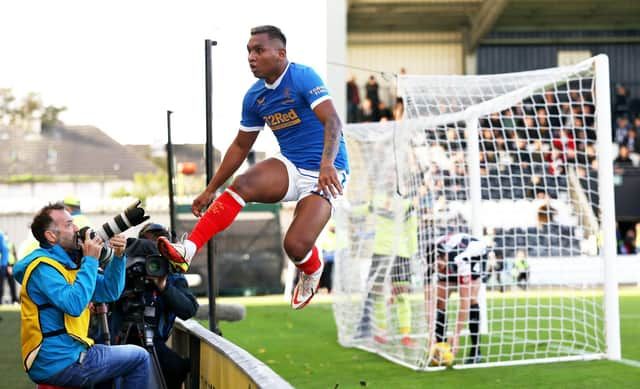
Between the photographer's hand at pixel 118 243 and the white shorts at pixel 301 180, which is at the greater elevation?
the white shorts at pixel 301 180

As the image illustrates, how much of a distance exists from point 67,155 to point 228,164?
38815 millimetres

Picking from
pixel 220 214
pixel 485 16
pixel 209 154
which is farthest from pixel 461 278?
pixel 485 16

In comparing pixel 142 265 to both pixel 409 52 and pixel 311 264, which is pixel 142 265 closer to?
pixel 311 264

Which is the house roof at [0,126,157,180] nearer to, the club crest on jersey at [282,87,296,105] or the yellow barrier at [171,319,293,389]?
the yellow barrier at [171,319,293,389]

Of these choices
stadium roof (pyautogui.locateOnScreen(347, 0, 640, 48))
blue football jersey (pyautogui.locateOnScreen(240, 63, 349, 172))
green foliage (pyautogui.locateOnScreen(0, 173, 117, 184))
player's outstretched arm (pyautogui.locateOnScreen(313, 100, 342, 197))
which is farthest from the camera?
green foliage (pyautogui.locateOnScreen(0, 173, 117, 184))

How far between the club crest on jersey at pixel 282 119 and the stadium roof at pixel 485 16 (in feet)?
79.7

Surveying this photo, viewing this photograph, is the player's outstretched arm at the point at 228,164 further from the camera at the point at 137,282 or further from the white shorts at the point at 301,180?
the white shorts at the point at 301,180

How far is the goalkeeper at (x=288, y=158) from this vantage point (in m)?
5.43

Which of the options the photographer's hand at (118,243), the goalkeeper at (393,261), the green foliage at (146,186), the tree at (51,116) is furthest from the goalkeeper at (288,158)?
the tree at (51,116)

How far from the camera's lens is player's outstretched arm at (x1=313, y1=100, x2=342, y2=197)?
17.1 ft

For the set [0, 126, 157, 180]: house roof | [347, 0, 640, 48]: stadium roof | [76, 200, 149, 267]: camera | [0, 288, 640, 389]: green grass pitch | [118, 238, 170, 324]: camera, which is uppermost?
[347, 0, 640, 48]: stadium roof

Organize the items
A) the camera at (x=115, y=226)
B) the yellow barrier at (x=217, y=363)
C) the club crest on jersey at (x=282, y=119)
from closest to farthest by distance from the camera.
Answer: the yellow barrier at (x=217, y=363)
the camera at (x=115, y=226)
the club crest on jersey at (x=282, y=119)

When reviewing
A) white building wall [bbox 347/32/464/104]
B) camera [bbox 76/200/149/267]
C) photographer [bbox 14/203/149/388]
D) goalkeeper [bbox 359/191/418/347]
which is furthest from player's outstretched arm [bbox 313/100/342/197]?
white building wall [bbox 347/32/464/104]

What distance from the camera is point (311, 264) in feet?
19.5
